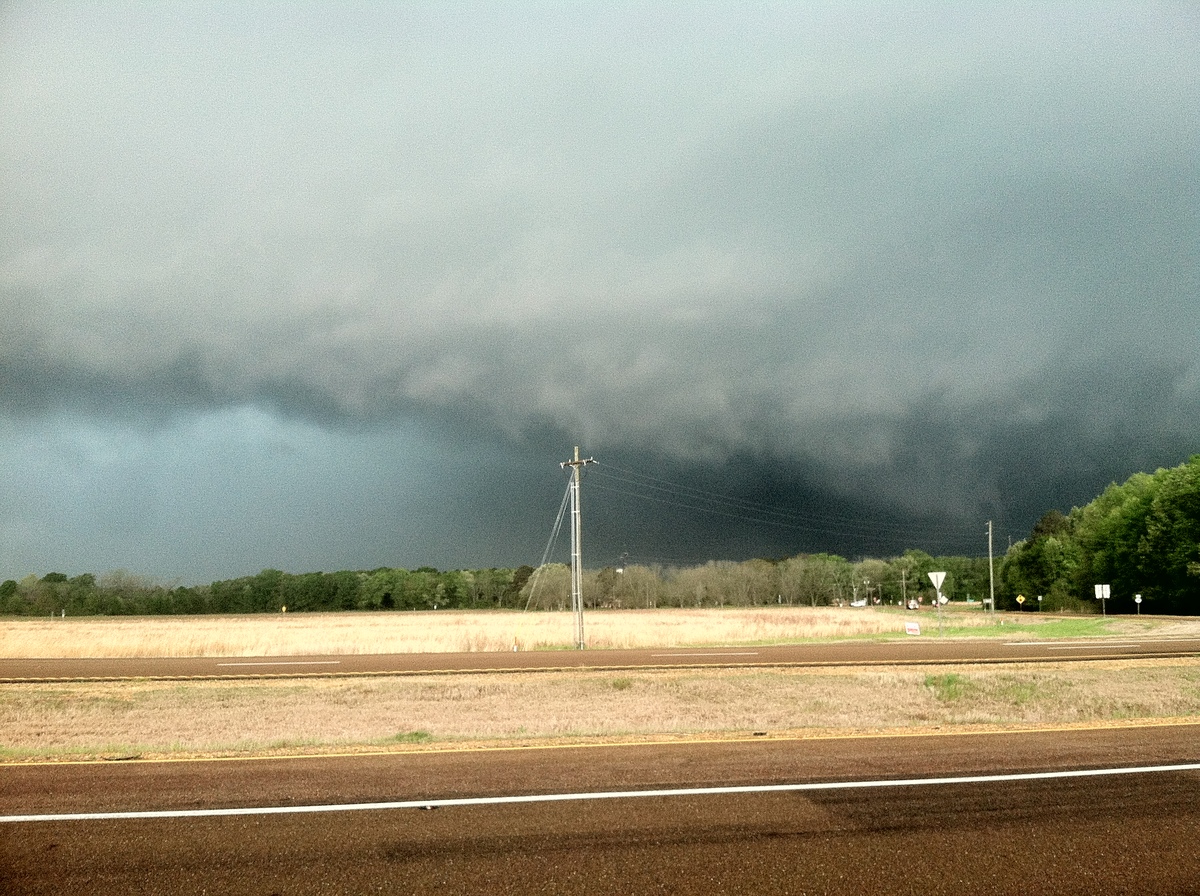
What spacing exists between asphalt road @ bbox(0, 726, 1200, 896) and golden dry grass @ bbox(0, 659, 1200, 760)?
2689mm

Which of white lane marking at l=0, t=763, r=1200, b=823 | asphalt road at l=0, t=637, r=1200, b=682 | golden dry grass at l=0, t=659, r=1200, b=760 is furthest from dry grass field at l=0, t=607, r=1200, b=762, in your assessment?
white lane marking at l=0, t=763, r=1200, b=823

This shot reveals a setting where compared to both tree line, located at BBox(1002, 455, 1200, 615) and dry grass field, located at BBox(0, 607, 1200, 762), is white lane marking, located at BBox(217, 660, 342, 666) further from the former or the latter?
tree line, located at BBox(1002, 455, 1200, 615)

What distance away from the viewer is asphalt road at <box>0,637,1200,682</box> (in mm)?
25406

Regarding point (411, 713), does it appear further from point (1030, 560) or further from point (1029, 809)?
point (1030, 560)

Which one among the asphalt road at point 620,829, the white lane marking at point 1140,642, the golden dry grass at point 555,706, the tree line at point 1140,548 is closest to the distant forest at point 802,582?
the tree line at point 1140,548

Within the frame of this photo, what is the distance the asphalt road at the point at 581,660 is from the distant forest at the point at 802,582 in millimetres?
46123

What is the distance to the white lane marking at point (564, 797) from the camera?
7.80 m

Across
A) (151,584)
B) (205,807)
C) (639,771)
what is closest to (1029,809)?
(639,771)

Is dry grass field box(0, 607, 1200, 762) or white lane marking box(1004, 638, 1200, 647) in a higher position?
dry grass field box(0, 607, 1200, 762)

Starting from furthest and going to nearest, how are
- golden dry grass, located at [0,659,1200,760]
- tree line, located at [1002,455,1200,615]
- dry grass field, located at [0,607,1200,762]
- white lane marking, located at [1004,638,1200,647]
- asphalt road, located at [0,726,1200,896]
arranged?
tree line, located at [1002,455,1200,615] → white lane marking, located at [1004,638,1200,647] → golden dry grass, located at [0,659,1200,760] → dry grass field, located at [0,607,1200,762] → asphalt road, located at [0,726,1200,896]

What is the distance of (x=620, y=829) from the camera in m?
7.15

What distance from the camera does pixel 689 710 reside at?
1681cm

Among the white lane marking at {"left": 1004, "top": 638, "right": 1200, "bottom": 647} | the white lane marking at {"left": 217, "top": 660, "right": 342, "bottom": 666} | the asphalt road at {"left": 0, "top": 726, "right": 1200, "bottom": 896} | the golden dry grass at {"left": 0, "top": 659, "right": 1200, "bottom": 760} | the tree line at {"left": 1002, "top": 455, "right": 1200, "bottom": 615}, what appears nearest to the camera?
the asphalt road at {"left": 0, "top": 726, "right": 1200, "bottom": 896}

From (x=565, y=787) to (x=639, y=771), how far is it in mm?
1160
